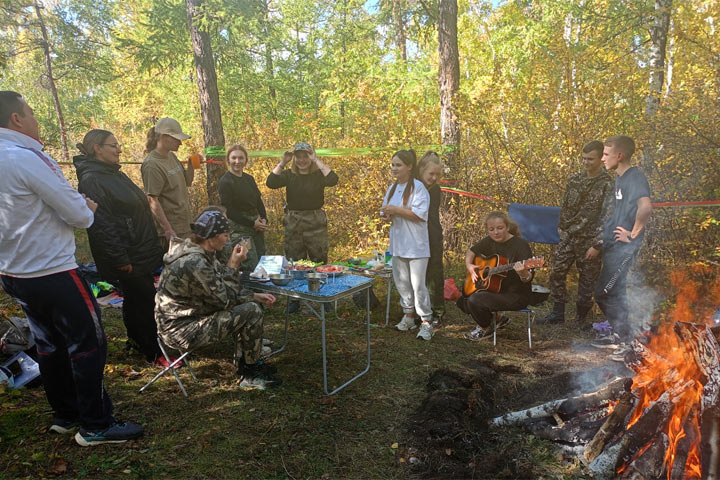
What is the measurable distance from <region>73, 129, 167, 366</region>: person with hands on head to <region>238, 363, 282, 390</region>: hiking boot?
3.57 feet

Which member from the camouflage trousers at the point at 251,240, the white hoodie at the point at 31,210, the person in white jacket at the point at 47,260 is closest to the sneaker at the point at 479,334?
the camouflage trousers at the point at 251,240

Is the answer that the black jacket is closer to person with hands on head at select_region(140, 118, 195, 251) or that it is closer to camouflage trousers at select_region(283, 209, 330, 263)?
person with hands on head at select_region(140, 118, 195, 251)

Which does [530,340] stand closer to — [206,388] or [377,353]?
[377,353]

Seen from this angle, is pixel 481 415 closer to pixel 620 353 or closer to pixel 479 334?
pixel 479 334

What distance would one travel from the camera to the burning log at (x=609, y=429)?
2619 mm

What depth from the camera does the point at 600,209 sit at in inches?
190

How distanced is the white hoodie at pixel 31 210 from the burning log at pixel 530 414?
9.94ft

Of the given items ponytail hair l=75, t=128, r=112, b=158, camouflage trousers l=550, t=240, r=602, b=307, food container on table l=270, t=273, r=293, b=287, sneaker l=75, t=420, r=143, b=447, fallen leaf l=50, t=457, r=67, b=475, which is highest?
ponytail hair l=75, t=128, r=112, b=158

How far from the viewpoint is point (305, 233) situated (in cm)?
550

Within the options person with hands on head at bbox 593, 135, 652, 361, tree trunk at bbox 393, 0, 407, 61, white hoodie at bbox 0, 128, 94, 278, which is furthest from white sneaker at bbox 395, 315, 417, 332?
tree trunk at bbox 393, 0, 407, 61

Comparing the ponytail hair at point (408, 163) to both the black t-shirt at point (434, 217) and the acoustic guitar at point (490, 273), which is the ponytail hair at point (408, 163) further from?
the acoustic guitar at point (490, 273)

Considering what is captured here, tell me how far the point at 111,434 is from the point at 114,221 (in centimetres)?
166

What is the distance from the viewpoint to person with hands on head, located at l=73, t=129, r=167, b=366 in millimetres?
3551

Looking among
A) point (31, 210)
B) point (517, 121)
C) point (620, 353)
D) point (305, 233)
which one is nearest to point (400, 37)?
point (517, 121)
